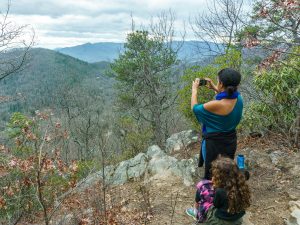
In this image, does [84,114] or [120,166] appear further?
[84,114]

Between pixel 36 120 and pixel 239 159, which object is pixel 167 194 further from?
pixel 36 120

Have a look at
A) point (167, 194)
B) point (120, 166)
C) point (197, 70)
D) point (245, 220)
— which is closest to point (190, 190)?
point (167, 194)

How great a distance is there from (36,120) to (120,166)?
2.60m

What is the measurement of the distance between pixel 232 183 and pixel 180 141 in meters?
6.82

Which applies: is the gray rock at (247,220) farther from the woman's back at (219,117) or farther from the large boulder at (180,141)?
the large boulder at (180,141)

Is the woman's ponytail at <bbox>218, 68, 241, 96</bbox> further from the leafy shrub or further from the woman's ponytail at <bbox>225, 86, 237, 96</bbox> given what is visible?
the leafy shrub

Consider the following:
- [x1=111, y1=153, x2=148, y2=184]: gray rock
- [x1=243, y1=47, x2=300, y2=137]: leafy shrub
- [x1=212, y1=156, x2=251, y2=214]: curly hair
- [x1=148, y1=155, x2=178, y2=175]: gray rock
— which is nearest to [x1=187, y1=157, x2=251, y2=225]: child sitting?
[x1=212, y1=156, x2=251, y2=214]: curly hair

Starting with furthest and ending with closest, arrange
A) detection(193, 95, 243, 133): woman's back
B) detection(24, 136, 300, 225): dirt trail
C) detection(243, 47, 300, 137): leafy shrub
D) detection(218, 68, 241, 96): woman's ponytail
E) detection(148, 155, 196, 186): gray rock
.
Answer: detection(243, 47, 300, 137): leafy shrub → detection(148, 155, 196, 186): gray rock → detection(24, 136, 300, 225): dirt trail → detection(193, 95, 243, 133): woman's back → detection(218, 68, 241, 96): woman's ponytail

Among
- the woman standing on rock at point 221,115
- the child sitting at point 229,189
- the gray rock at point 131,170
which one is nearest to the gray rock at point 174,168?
the gray rock at point 131,170

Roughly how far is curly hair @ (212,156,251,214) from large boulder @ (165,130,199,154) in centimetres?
647

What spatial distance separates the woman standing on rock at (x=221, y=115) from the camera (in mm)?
3578

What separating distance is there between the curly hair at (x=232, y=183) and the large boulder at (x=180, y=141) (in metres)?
6.47

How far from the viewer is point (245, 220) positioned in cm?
484

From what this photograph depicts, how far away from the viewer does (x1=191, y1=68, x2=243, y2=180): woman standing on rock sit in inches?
141
